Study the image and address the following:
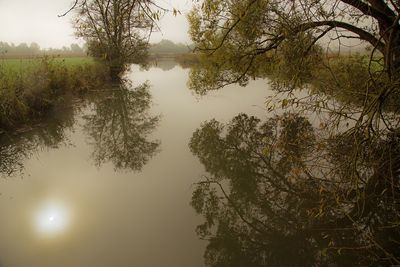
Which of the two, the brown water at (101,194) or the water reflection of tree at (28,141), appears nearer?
the brown water at (101,194)

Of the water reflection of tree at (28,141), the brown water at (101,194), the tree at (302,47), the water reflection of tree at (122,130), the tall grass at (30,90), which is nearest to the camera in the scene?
the tree at (302,47)

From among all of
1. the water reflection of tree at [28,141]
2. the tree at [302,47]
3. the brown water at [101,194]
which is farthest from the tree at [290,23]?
the water reflection of tree at [28,141]

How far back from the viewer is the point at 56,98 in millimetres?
12008

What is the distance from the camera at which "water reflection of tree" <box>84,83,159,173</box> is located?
7234 mm

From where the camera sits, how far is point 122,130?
957 cm

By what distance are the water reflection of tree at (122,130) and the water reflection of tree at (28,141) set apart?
863 mm

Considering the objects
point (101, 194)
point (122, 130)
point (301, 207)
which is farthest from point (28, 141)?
point (301, 207)

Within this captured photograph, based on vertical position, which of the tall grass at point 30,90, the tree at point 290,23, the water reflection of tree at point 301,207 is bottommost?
the water reflection of tree at point 301,207

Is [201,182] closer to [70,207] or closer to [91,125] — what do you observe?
[70,207]

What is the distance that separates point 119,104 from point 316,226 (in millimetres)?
10977

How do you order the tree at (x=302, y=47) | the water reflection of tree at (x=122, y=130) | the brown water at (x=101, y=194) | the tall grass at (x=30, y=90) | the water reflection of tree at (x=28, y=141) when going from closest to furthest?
the tree at (x=302, y=47)
the brown water at (x=101, y=194)
the water reflection of tree at (x=28, y=141)
the water reflection of tree at (x=122, y=130)
the tall grass at (x=30, y=90)

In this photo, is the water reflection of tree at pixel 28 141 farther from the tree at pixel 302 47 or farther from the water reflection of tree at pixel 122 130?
the tree at pixel 302 47

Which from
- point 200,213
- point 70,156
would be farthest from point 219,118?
point 200,213

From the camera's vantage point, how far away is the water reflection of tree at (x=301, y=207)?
3691 mm
